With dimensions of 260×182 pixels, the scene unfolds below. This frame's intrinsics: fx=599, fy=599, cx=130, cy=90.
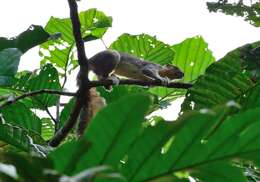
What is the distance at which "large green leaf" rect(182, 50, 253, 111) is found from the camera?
2213 millimetres

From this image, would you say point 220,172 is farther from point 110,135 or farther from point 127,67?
point 127,67

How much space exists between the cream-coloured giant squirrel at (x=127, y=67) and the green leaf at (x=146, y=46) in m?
0.54

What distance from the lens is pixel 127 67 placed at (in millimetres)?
5777

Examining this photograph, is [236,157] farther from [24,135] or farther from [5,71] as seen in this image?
[5,71]

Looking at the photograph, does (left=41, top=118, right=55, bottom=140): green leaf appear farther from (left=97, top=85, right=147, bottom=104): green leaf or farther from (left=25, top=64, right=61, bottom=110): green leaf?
(left=97, top=85, right=147, bottom=104): green leaf

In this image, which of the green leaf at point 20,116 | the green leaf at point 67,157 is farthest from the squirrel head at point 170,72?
the green leaf at point 67,157

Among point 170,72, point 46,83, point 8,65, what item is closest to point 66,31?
point 46,83

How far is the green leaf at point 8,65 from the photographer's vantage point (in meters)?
2.18

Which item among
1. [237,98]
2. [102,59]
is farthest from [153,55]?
[237,98]

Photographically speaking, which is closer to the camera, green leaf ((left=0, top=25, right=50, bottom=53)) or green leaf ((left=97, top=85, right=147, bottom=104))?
green leaf ((left=0, top=25, right=50, bottom=53))

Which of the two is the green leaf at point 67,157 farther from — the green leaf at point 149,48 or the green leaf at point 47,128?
the green leaf at point 149,48

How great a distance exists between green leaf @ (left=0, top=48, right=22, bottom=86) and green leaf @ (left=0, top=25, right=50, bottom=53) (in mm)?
284

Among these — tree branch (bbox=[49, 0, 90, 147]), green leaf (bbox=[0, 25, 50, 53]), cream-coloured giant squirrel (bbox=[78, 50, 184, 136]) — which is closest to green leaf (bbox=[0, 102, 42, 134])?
tree branch (bbox=[49, 0, 90, 147])

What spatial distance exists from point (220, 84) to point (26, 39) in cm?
85
